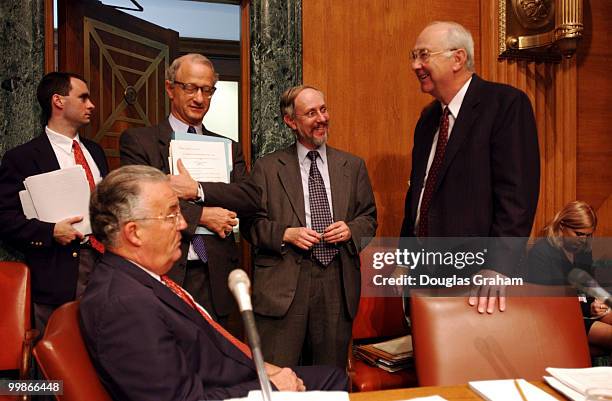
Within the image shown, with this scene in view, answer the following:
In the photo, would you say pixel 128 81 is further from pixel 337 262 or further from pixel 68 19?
pixel 337 262

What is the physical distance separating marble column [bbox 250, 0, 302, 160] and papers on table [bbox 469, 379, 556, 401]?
7.98 feet

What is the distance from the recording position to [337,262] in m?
2.93

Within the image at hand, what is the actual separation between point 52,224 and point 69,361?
59.7 inches

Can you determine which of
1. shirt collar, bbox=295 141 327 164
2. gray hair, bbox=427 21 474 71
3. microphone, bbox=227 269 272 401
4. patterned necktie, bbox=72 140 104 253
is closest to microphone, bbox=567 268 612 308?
microphone, bbox=227 269 272 401

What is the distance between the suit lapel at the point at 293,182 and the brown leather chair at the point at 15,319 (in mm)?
1227

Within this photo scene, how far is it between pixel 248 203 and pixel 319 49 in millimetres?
1567

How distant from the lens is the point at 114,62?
408 centimetres

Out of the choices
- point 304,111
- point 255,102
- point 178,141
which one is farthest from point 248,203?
point 255,102

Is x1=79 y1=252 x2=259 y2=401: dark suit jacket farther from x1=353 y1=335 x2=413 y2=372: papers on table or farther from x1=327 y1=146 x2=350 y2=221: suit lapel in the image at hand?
x1=327 y1=146 x2=350 y2=221: suit lapel

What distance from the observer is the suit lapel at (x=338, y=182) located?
2.97 m

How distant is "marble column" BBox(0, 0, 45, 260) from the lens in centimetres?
327

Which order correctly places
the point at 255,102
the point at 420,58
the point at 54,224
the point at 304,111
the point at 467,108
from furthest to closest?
1. the point at 255,102
2. the point at 304,111
3. the point at 54,224
4. the point at 420,58
5. the point at 467,108

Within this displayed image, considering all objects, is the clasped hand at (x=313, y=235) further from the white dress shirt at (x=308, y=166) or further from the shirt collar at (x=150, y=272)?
the shirt collar at (x=150, y=272)

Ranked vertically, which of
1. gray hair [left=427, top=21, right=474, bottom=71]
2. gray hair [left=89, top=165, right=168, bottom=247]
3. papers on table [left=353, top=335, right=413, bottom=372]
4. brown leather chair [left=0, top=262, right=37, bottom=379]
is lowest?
papers on table [left=353, top=335, right=413, bottom=372]
